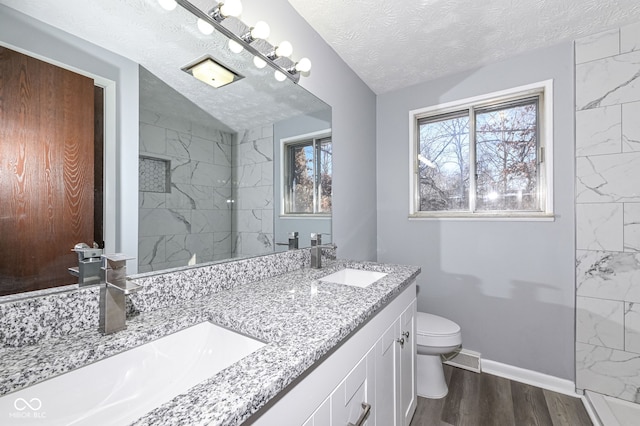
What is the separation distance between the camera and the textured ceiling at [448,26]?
1497 mm

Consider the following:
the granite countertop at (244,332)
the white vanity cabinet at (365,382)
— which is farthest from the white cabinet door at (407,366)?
the granite countertop at (244,332)

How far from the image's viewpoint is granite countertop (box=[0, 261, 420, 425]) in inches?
16.8

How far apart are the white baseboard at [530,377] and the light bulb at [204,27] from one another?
2.66 metres

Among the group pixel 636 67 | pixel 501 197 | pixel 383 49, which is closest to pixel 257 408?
pixel 383 49

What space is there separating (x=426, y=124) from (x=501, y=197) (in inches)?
34.1

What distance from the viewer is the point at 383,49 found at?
6.14 ft

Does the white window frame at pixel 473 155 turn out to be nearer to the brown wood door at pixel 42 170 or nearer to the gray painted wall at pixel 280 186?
the gray painted wall at pixel 280 186

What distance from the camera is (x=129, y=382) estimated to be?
625 mm

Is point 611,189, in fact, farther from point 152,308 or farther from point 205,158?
point 152,308

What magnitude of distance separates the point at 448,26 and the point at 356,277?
1629 mm

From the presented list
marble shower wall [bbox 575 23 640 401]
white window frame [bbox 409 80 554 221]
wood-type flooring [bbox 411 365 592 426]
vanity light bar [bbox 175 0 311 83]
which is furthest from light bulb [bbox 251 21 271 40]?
wood-type flooring [bbox 411 365 592 426]

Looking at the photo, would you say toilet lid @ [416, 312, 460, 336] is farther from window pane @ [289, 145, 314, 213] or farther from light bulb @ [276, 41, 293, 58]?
light bulb @ [276, 41, 293, 58]

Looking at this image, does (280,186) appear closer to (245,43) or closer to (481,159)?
(245,43)

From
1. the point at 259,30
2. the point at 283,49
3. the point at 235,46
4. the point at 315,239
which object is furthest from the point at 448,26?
the point at 315,239
